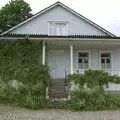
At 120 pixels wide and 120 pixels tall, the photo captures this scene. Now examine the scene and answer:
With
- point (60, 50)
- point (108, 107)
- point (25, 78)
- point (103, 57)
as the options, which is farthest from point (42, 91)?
point (103, 57)

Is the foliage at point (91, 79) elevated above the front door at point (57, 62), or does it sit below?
below

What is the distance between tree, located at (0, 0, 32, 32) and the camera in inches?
1534

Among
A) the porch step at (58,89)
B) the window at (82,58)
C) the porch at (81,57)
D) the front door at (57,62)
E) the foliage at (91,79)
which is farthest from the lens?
the window at (82,58)

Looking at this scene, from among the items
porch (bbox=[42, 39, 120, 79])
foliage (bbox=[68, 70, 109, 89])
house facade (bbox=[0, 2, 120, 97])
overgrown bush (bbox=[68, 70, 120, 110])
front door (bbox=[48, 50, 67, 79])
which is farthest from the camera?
Answer: front door (bbox=[48, 50, 67, 79])

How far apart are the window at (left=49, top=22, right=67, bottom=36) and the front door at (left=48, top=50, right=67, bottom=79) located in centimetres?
300

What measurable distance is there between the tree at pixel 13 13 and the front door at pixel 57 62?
602 inches

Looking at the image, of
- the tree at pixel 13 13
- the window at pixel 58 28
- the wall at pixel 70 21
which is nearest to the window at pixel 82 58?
the wall at pixel 70 21

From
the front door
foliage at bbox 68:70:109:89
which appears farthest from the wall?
foliage at bbox 68:70:109:89

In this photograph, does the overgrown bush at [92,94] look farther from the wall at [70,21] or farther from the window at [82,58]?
the wall at [70,21]

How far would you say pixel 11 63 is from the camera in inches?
757

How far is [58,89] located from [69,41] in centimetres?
347

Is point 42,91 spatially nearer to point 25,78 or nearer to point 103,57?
point 25,78

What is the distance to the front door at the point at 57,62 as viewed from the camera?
24.9 meters

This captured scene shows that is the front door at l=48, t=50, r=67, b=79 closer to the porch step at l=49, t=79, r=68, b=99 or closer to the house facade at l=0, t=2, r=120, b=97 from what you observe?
the house facade at l=0, t=2, r=120, b=97
